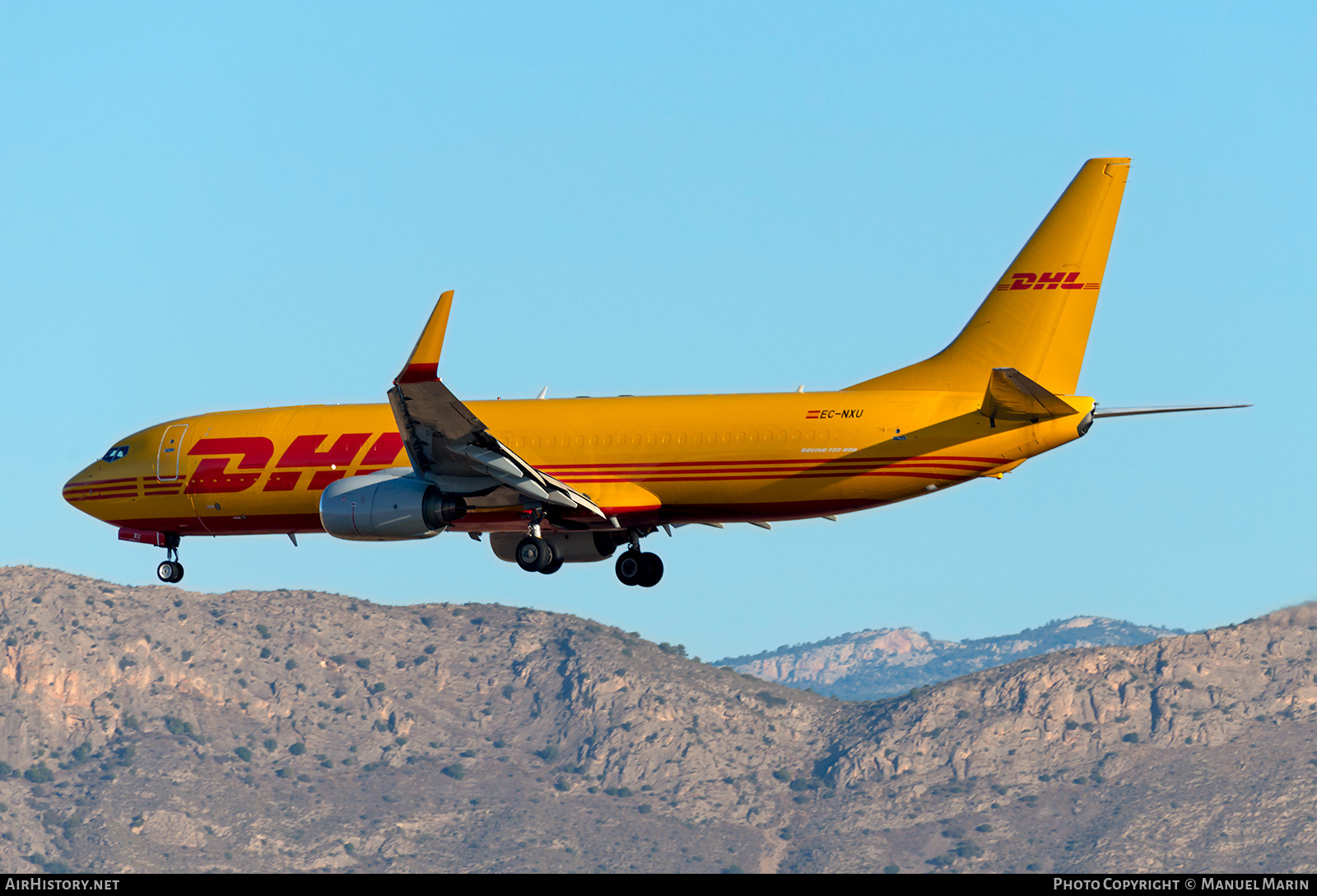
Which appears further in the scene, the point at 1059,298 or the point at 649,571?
the point at 649,571

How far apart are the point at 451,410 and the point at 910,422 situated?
979cm

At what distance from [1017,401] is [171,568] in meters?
22.4

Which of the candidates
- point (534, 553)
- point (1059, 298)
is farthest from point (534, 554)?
point (1059, 298)

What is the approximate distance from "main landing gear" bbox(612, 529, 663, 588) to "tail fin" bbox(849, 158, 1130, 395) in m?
8.02

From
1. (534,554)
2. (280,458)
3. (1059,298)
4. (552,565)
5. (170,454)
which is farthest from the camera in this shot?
(170,454)

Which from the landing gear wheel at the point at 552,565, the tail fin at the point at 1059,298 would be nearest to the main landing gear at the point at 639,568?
the landing gear wheel at the point at 552,565

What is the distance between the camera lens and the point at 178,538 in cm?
4788

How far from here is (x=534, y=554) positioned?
43.2 m

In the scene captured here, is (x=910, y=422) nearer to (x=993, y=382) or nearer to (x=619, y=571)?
(x=993, y=382)

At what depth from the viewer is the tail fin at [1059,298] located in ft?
136

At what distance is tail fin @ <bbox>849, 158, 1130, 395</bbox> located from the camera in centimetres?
4144

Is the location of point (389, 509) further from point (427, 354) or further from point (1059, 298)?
point (1059, 298)

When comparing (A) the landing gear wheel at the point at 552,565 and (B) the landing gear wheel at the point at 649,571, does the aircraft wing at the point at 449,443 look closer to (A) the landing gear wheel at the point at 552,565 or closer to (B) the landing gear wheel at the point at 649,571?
(A) the landing gear wheel at the point at 552,565
